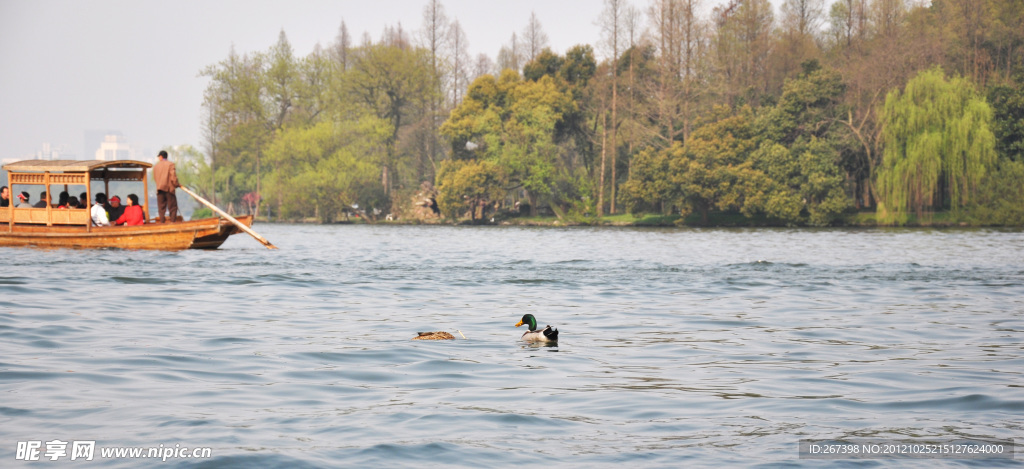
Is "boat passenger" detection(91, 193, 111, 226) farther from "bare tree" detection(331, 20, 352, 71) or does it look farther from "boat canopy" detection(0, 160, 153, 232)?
"bare tree" detection(331, 20, 352, 71)

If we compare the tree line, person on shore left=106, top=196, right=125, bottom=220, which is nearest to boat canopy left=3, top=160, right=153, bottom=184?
person on shore left=106, top=196, right=125, bottom=220

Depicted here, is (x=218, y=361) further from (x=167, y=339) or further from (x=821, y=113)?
(x=821, y=113)

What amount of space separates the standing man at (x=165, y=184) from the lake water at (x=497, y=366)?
4800mm

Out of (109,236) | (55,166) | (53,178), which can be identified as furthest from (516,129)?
(55,166)

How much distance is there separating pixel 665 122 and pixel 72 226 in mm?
40898

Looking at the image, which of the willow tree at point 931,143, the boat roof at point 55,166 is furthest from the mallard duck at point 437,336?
the willow tree at point 931,143

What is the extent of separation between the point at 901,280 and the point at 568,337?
11.1m

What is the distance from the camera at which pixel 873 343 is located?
1106 centimetres

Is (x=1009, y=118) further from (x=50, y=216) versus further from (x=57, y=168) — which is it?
(x=50, y=216)

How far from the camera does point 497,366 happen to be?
9297mm

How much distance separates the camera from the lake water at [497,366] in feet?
20.8

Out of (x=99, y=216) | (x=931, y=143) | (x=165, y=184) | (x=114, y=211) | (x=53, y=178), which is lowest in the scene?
(x=99, y=216)

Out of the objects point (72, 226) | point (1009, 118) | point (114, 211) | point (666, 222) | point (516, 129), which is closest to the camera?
point (72, 226)

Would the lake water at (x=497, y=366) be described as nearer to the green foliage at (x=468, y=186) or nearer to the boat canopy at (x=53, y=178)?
the boat canopy at (x=53, y=178)
